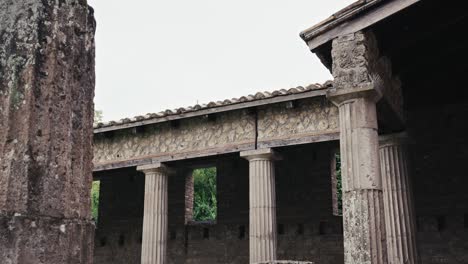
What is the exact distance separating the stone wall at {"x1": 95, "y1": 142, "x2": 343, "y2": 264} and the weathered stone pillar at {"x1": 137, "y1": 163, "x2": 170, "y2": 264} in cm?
67

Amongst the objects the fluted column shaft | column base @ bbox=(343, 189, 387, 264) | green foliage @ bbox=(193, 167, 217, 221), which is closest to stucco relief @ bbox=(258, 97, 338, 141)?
the fluted column shaft

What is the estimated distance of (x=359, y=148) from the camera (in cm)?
645

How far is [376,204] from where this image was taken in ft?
20.3

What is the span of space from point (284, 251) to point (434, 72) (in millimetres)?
6929

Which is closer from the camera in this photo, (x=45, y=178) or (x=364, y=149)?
(x=45, y=178)

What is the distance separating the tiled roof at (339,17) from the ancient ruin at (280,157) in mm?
20

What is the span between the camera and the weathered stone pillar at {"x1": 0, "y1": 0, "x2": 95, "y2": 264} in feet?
7.81

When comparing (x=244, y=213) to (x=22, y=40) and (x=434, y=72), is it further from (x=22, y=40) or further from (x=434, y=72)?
(x=22, y=40)

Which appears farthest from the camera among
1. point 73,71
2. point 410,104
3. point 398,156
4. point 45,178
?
point 410,104

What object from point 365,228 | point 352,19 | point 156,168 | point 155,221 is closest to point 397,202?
point 365,228

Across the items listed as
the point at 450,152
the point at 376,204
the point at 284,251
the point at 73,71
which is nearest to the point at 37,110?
the point at 73,71

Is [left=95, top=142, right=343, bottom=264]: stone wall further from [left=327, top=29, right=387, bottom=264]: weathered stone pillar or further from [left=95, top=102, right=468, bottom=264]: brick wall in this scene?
[left=327, top=29, right=387, bottom=264]: weathered stone pillar

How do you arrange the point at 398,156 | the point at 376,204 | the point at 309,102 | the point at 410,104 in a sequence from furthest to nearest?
1. the point at 309,102
2. the point at 410,104
3. the point at 398,156
4. the point at 376,204

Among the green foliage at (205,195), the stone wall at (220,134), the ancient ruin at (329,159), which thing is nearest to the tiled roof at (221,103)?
the ancient ruin at (329,159)
